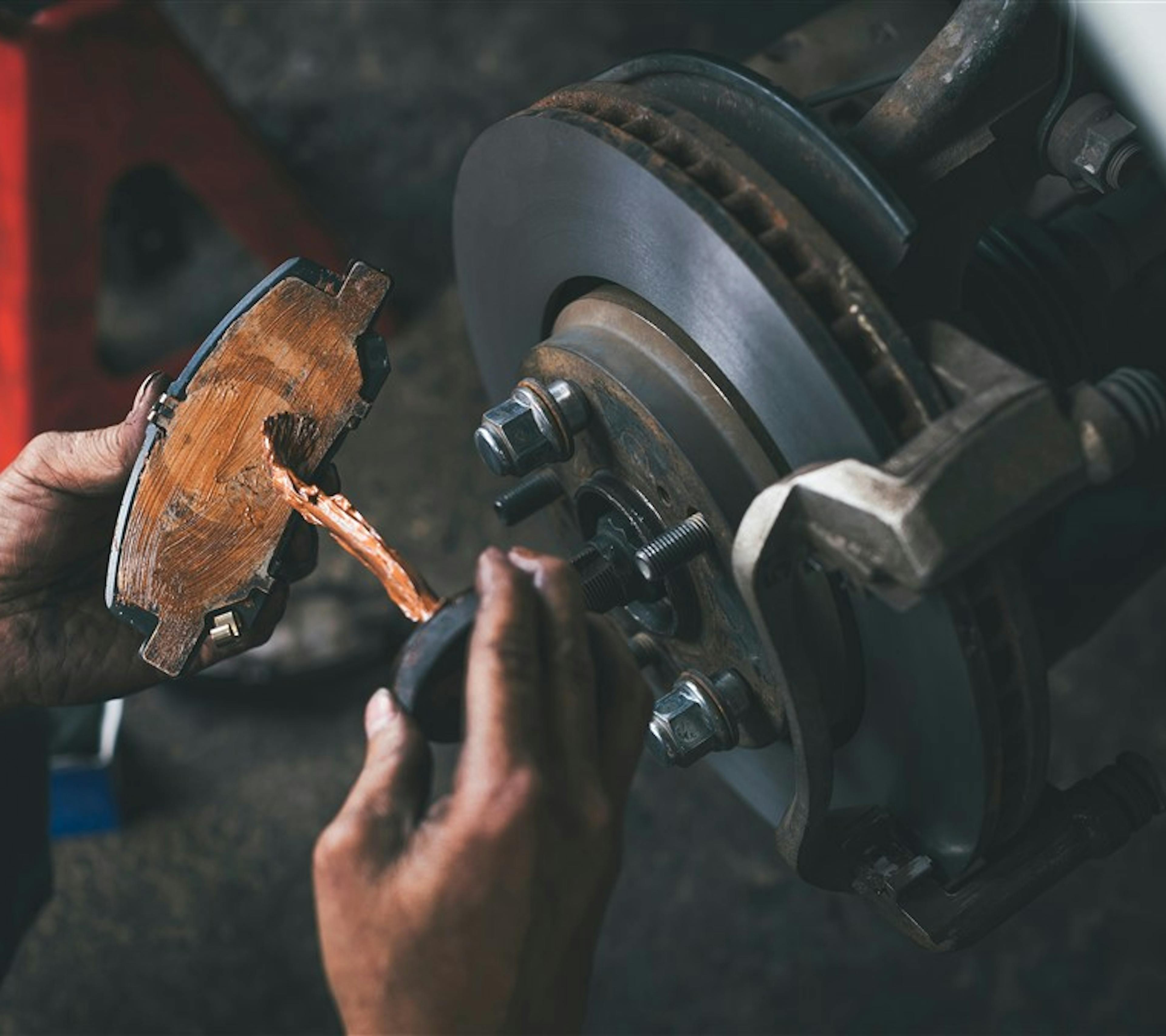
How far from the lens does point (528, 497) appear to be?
97 cm

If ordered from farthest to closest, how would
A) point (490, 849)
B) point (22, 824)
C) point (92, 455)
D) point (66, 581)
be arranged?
1. point (22, 824)
2. point (66, 581)
3. point (92, 455)
4. point (490, 849)

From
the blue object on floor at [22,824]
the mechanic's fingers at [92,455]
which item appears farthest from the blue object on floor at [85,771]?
the mechanic's fingers at [92,455]

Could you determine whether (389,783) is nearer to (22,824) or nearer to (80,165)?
(22,824)

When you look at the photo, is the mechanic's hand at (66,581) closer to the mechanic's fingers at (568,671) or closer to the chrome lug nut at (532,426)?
the chrome lug nut at (532,426)

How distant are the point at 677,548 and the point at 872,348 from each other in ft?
0.56

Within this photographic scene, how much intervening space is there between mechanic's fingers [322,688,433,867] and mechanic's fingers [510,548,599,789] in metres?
0.07

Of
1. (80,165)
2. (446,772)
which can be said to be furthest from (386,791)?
(80,165)

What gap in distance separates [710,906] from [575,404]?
2.49ft

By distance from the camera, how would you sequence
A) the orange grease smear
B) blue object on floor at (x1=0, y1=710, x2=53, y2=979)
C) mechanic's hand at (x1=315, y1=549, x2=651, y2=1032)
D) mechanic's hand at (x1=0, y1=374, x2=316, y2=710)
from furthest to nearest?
blue object on floor at (x1=0, y1=710, x2=53, y2=979) → mechanic's hand at (x1=0, y1=374, x2=316, y2=710) → the orange grease smear → mechanic's hand at (x1=315, y1=549, x2=651, y2=1032)

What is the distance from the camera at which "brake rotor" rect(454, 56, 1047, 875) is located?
71 cm

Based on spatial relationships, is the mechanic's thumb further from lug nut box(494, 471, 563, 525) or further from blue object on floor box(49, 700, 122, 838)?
blue object on floor box(49, 700, 122, 838)

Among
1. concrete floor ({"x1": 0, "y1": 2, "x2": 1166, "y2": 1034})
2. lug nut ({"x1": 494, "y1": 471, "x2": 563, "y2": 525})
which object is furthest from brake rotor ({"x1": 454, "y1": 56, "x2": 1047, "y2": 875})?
concrete floor ({"x1": 0, "y1": 2, "x2": 1166, "y2": 1034})

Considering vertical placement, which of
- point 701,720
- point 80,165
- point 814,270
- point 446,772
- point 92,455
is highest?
point 80,165

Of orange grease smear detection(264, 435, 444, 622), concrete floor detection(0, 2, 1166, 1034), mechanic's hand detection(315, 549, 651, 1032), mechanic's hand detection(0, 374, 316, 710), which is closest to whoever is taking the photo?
mechanic's hand detection(315, 549, 651, 1032)
